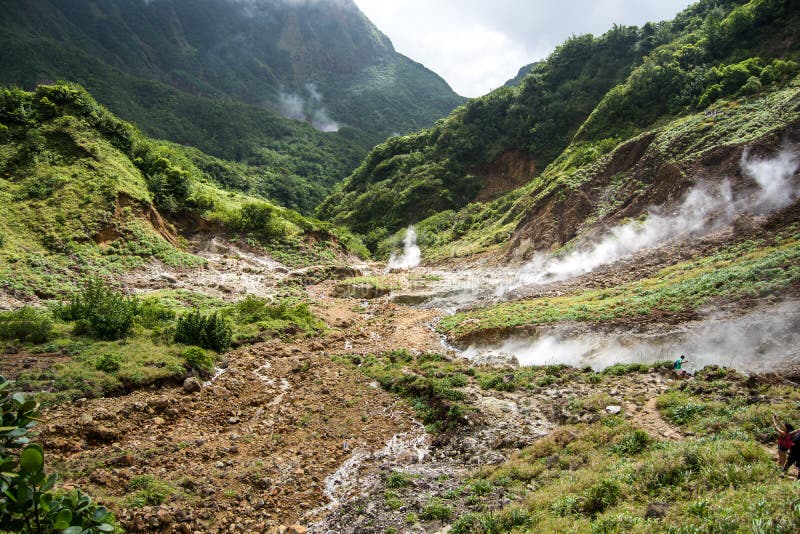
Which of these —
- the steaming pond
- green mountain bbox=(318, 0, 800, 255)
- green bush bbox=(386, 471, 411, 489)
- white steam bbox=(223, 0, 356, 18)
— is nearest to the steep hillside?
green bush bbox=(386, 471, 411, 489)

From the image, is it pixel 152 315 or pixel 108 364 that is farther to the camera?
pixel 152 315

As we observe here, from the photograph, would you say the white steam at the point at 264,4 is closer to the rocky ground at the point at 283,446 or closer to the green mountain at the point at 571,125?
the green mountain at the point at 571,125

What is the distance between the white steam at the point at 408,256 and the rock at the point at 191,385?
105 feet

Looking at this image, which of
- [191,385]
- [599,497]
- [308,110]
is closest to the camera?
[599,497]

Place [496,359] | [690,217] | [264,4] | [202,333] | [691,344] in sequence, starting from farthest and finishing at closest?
[264,4] < [690,217] < [496,359] < [202,333] < [691,344]

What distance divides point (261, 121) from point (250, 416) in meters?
102

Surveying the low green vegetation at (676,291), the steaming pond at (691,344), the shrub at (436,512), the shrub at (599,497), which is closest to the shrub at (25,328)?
the shrub at (436,512)

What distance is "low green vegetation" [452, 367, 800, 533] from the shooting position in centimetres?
524

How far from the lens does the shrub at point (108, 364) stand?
11.9 metres

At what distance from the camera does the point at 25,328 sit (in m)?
13.3

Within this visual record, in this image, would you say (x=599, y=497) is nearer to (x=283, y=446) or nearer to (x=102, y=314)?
(x=283, y=446)

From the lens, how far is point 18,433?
2.10 m

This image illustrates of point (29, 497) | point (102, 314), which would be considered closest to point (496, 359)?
point (102, 314)

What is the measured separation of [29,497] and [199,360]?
42.2 ft
